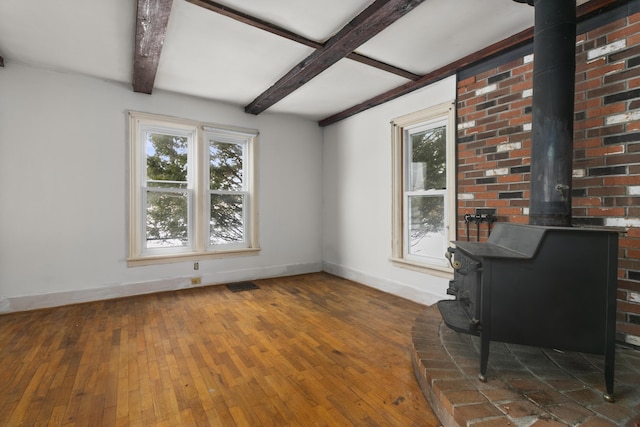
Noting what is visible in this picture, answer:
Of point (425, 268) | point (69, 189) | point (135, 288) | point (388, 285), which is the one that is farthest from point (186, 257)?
point (425, 268)

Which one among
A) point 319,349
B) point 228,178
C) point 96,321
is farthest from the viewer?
point 228,178

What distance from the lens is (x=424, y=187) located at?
138 inches

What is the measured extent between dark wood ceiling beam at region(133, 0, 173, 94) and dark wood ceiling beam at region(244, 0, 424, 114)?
1.25 m

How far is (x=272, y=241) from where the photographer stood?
4660 millimetres

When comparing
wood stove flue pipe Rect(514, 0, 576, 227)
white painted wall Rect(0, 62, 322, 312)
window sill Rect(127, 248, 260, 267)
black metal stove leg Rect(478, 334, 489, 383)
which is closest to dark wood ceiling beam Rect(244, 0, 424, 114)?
wood stove flue pipe Rect(514, 0, 576, 227)

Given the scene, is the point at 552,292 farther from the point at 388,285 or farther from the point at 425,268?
the point at 388,285

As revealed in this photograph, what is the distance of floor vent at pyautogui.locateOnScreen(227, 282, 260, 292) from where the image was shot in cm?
399

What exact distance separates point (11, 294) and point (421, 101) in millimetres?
4960

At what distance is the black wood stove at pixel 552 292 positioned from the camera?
4.71 ft

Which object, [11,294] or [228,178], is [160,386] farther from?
[228,178]

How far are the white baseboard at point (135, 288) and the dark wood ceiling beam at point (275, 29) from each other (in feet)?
10.3

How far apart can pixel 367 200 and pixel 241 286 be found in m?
2.19

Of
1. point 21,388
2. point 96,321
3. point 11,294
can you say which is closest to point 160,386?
point 21,388

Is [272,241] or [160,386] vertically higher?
[272,241]
